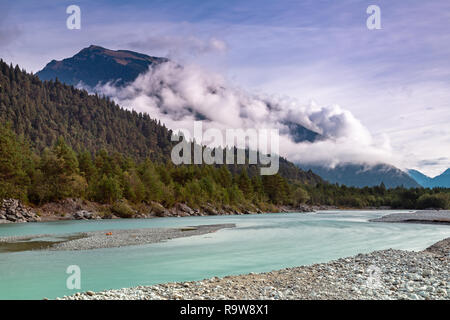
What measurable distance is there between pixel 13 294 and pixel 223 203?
420ft

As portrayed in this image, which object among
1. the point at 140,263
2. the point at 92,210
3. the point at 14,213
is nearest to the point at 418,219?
the point at 140,263

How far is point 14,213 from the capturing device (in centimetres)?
7262

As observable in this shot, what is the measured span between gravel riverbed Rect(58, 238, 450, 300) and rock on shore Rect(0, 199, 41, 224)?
68.4m

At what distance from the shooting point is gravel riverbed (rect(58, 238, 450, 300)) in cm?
1304

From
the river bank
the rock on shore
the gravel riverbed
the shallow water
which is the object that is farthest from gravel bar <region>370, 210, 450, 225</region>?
the rock on shore

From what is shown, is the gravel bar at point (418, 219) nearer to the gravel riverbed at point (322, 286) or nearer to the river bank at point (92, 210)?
the gravel riverbed at point (322, 286)

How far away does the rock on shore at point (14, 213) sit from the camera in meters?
71.2

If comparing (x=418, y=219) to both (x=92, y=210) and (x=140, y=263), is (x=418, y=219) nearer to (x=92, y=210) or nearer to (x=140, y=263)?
(x=140, y=263)

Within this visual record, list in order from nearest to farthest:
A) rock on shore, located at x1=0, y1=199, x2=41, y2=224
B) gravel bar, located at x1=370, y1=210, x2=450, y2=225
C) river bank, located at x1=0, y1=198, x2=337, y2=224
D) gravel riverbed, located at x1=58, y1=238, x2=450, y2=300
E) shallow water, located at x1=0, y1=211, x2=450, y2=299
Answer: gravel riverbed, located at x1=58, y1=238, x2=450, y2=300 → shallow water, located at x1=0, y1=211, x2=450, y2=299 → rock on shore, located at x1=0, y1=199, x2=41, y2=224 → gravel bar, located at x1=370, y1=210, x2=450, y2=225 → river bank, located at x1=0, y1=198, x2=337, y2=224

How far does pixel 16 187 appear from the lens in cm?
7738

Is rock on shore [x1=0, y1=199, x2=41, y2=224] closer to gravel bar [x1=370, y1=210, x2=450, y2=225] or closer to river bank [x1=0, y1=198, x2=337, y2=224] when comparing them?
river bank [x1=0, y1=198, x2=337, y2=224]

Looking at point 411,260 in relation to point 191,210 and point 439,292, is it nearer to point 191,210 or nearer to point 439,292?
point 439,292

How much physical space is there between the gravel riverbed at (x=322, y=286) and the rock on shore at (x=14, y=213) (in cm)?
6845
